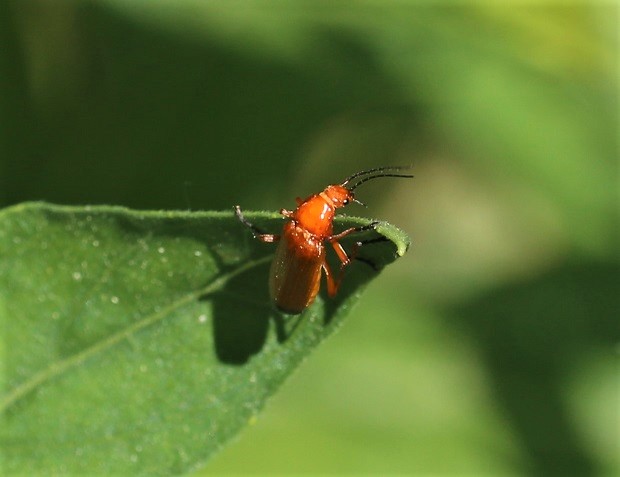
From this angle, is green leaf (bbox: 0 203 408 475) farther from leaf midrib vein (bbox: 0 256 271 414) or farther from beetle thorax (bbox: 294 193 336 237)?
beetle thorax (bbox: 294 193 336 237)

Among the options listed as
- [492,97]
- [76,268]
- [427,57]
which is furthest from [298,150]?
[76,268]

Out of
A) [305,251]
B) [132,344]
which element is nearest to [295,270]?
[305,251]

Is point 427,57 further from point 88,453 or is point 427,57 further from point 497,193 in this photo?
point 88,453

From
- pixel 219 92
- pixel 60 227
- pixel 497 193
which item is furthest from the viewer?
pixel 497 193

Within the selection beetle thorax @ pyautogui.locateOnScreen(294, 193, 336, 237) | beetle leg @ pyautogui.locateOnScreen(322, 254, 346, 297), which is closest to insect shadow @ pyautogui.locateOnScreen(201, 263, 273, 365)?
beetle leg @ pyautogui.locateOnScreen(322, 254, 346, 297)

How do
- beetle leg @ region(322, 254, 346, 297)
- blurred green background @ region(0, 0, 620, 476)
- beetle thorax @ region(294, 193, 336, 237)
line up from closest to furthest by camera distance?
beetle leg @ region(322, 254, 346, 297) < beetle thorax @ region(294, 193, 336, 237) < blurred green background @ region(0, 0, 620, 476)
